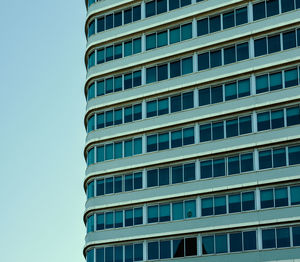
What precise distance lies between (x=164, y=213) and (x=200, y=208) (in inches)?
114

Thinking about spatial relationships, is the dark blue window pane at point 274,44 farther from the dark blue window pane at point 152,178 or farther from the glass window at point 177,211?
the glass window at point 177,211

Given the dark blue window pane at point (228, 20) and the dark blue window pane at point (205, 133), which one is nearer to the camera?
the dark blue window pane at point (205, 133)

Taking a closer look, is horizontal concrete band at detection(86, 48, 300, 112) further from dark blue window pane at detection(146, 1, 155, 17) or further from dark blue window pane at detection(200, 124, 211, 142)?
dark blue window pane at detection(146, 1, 155, 17)

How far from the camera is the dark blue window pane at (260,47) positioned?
5959cm

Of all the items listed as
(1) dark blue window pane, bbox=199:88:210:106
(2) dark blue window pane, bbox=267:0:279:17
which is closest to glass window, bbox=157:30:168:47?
(1) dark blue window pane, bbox=199:88:210:106

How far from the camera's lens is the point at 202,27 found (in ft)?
205

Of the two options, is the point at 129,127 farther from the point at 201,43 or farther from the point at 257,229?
the point at 257,229

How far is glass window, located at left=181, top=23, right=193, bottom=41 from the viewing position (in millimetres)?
63000

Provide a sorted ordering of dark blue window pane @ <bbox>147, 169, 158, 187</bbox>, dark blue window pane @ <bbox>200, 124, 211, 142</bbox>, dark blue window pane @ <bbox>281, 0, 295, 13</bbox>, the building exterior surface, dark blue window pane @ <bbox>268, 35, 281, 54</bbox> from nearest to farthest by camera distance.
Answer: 1. the building exterior surface
2. dark blue window pane @ <bbox>281, 0, 295, 13</bbox>
3. dark blue window pane @ <bbox>268, 35, 281, 54</bbox>
4. dark blue window pane @ <bbox>200, 124, 211, 142</bbox>
5. dark blue window pane @ <bbox>147, 169, 158, 187</bbox>

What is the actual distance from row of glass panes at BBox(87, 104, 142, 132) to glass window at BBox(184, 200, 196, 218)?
324 inches

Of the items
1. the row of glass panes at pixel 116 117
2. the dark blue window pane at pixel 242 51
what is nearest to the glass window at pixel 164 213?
the row of glass panes at pixel 116 117

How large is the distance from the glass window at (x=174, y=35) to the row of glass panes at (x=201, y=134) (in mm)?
7156

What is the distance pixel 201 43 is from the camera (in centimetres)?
6197

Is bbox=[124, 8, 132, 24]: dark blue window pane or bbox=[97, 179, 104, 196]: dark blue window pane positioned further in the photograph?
bbox=[124, 8, 132, 24]: dark blue window pane
